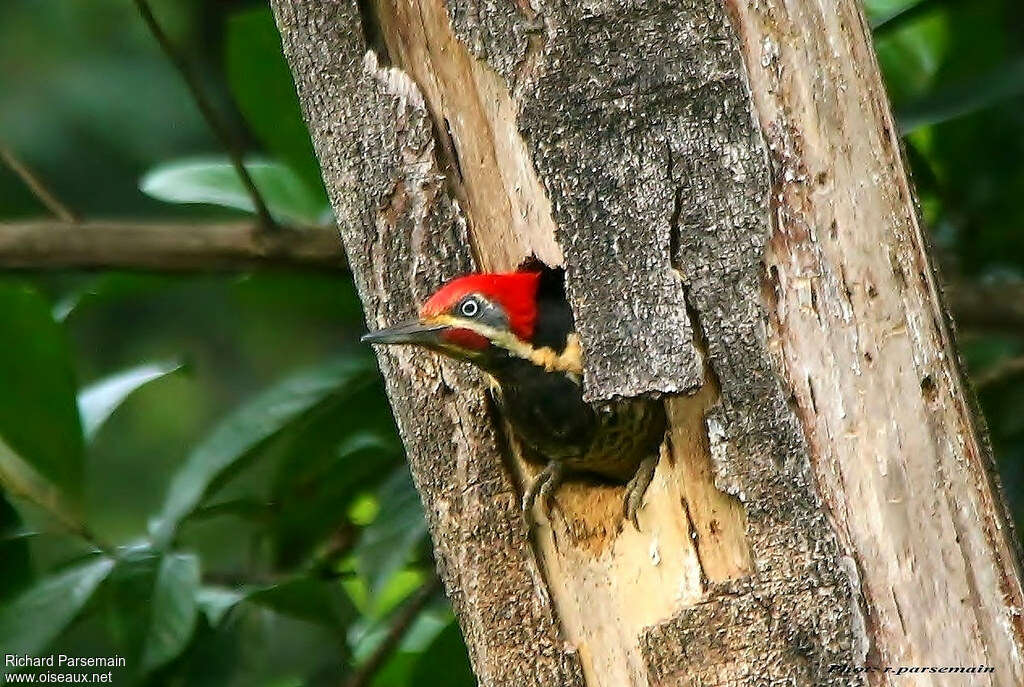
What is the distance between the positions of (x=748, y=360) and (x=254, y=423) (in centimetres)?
126

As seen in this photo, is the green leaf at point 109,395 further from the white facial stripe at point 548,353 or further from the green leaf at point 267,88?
the white facial stripe at point 548,353

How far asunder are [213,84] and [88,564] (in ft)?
18.6

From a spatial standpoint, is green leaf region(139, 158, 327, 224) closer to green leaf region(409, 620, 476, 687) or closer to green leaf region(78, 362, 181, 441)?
green leaf region(78, 362, 181, 441)

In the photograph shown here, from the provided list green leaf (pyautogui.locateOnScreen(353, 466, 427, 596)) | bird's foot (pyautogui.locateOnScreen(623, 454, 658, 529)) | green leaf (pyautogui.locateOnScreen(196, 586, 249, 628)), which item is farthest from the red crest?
green leaf (pyautogui.locateOnScreen(196, 586, 249, 628))

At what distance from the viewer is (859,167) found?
1684 millimetres

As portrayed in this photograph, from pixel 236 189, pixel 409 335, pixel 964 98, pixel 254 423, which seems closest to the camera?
pixel 409 335

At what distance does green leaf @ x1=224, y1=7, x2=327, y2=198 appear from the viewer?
264 centimetres

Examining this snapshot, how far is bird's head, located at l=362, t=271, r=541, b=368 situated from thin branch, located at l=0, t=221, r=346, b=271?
84 centimetres

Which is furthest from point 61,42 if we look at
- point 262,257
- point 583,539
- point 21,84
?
point 583,539

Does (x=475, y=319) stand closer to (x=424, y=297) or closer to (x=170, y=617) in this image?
(x=424, y=297)

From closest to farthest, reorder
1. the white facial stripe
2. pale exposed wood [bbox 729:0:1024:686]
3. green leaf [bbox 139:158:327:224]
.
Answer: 1. pale exposed wood [bbox 729:0:1024:686]
2. the white facial stripe
3. green leaf [bbox 139:158:327:224]

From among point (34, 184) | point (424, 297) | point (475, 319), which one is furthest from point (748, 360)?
point (34, 184)

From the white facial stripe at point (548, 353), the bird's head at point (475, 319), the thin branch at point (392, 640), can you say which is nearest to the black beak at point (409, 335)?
the bird's head at point (475, 319)

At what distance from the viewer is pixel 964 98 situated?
250 cm
